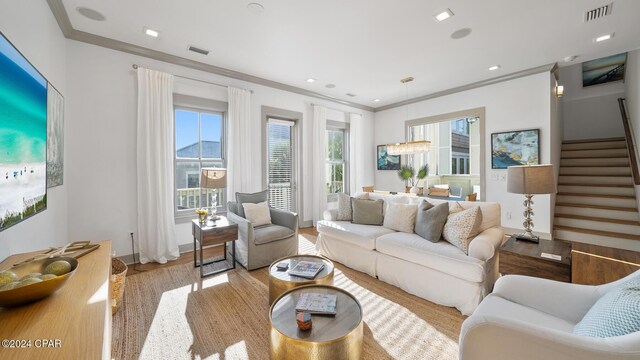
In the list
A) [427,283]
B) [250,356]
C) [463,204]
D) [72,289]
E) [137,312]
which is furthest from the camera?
[463,204]

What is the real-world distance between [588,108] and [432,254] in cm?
775

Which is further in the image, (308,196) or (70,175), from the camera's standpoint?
(308,196)

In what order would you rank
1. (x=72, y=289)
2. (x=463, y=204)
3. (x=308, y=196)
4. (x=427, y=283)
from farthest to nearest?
1. (x=308, y=196)
2. (x=463, y=204)
3. (x=427, y=283)
4. (x=72, y=289)

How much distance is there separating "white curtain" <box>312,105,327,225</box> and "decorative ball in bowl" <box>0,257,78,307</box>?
4315 mm

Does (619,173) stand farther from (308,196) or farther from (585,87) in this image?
(308,196)

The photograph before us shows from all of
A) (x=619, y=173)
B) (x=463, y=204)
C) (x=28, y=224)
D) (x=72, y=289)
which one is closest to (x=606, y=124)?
(x=619, y=173)

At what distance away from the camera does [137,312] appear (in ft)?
7.45

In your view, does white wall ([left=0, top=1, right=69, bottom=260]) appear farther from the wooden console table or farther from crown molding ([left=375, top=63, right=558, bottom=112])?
crown molding ([left=375, top=63, right=558, bottom=112])

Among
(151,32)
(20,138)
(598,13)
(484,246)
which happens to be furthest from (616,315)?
(151,32)

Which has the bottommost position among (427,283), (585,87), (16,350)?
(427,283)

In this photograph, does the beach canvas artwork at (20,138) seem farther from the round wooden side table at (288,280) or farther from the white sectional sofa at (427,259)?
the white sectional sofa at (427,259)

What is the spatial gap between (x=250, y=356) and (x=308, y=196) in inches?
148

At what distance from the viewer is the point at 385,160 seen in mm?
6523

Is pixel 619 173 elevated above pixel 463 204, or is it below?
above
